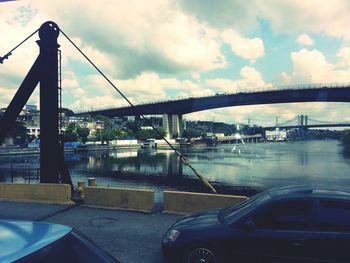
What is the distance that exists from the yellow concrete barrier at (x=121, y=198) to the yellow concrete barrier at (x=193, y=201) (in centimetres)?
58

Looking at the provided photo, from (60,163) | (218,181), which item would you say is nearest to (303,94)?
(218,181)

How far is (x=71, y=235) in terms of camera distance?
255cm

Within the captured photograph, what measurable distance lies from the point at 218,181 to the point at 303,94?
49530 millimetres

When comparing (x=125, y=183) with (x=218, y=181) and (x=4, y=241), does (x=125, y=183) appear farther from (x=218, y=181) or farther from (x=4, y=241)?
(x=4, y=241)

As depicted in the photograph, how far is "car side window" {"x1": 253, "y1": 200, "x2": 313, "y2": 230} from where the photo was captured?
198 inches

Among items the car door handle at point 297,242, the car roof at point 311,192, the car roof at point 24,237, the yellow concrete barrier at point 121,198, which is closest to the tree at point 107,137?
the yellow concrete barrier at point 121,198

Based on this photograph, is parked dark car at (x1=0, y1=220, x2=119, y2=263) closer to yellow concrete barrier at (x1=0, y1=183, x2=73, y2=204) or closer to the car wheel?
the car wheel

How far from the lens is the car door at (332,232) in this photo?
15.7ft

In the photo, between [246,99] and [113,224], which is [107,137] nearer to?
[246,99]

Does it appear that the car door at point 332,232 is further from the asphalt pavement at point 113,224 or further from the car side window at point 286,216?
the asphalt pavement at point 113,224

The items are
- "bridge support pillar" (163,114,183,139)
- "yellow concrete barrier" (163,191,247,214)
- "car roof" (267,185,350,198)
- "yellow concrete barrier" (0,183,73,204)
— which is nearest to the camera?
"car roof" (267,185,350,198)

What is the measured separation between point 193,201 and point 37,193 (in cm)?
574

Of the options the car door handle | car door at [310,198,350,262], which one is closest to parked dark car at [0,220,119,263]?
the car door handle

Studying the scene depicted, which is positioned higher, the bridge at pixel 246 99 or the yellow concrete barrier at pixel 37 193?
the bridge at pixel 246 99
